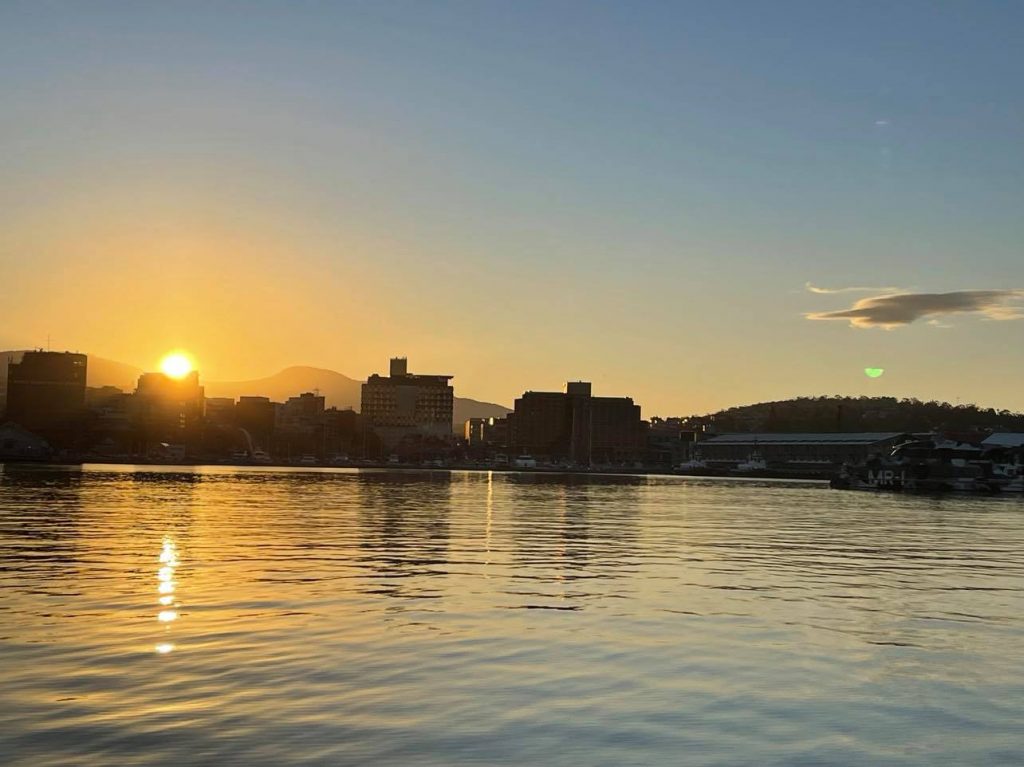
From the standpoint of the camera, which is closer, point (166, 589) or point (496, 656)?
point (496, 656)

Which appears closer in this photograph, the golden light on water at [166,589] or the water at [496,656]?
the water at [496,656]

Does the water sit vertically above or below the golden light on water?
below

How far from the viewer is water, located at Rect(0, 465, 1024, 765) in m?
17.1

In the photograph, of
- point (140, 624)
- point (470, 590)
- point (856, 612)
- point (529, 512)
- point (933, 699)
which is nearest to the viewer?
point (933, 699)

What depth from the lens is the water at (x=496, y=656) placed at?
17.1 m

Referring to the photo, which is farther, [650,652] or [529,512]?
[529,512]

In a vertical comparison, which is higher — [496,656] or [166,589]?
[166,589]

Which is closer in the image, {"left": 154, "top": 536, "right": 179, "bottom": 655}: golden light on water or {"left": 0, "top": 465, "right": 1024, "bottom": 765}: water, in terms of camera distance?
{"left": 0, "top": 465, "right": 1024, "bottom": 765}: water

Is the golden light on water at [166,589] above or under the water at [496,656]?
above

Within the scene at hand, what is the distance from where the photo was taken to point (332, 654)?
941 inches

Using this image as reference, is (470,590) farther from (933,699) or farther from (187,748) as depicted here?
(187,748)

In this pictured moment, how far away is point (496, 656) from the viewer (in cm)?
2448

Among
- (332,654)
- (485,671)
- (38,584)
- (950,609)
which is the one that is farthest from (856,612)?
(38,584)

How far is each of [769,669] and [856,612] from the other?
1093cm
